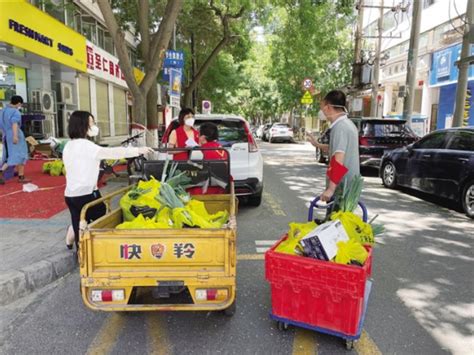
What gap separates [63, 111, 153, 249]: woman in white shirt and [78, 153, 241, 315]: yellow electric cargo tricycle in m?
1.12

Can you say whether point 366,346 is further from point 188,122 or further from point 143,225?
point 188,122

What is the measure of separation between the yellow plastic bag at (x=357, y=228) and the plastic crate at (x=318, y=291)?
0.13 m

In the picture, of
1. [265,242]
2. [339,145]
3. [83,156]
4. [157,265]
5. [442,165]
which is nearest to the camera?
[157,265]

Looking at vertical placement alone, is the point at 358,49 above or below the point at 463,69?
above

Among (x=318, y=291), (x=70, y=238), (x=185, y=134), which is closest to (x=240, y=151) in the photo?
(x=185, y=134)

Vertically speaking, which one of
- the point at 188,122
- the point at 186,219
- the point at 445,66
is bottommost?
the point at 186,219

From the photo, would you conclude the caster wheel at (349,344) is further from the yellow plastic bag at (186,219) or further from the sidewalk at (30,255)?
the sidewalk at (30,255)

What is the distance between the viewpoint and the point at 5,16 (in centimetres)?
999

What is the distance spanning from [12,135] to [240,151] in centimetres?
476

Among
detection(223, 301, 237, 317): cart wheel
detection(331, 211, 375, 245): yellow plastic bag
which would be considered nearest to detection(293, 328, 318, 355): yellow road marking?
detection(223, 301, 237, 317): cart wheel

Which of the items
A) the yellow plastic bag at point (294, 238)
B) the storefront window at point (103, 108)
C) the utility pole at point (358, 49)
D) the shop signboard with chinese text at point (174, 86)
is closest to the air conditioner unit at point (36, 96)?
the shop signboard with chinese text at point (174, 86)

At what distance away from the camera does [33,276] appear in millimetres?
4070

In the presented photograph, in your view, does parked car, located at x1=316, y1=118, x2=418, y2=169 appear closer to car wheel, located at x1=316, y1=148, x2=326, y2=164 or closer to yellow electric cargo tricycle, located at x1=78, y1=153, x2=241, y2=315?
car wheel, located at x1=316, y1=148, x2=326, y2=164

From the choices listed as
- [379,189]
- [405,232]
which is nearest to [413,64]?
[379,189]
